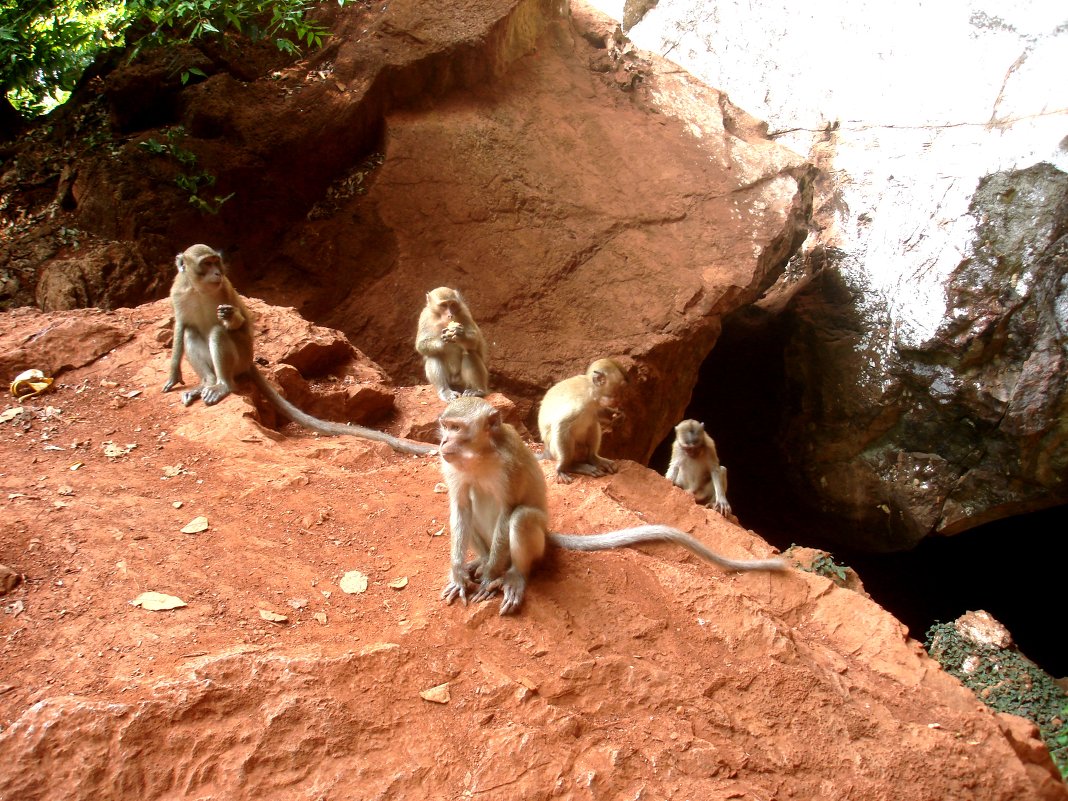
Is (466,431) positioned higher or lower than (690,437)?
higher

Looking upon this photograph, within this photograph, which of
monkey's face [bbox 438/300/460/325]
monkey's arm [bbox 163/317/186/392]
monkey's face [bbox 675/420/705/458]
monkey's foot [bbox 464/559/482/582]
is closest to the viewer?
monkey's foot [bbox 464/559/482/582]

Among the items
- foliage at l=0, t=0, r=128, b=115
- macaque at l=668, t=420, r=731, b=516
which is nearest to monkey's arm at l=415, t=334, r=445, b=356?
macaque at l=668, t=420, r=731, b=516

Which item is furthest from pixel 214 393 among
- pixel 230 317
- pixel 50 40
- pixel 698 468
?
pixel 50 40

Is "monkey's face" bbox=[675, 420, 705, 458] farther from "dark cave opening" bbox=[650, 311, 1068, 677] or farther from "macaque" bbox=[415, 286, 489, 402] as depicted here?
"dark cave opening" bbox=[650, 311, 1068, 677]

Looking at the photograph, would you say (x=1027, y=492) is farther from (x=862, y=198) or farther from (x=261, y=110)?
(x=261, y=110)

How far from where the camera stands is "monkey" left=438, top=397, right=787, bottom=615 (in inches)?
151

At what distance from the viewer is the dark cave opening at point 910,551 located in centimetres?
1054

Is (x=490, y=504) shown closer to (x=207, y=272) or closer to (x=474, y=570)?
(x=474, y=570)

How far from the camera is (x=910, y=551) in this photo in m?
11.0

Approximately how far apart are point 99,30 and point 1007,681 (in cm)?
1245

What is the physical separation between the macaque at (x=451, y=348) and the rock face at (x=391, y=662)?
2254mm

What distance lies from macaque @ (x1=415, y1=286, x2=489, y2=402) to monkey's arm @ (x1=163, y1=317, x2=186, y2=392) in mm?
2210

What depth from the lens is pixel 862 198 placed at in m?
10.5

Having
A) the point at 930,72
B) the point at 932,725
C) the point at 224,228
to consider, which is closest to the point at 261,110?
the point at 224,228
